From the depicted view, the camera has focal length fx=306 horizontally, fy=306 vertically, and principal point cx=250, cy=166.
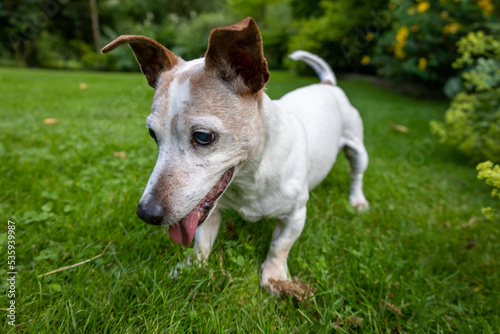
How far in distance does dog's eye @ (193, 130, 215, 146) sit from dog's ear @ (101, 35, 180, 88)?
0.54 metres

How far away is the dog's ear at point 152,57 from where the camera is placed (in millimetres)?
1570

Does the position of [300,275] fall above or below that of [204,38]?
above

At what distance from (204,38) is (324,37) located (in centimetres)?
1019

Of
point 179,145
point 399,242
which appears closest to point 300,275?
point 399,242

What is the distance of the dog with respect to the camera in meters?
1.34

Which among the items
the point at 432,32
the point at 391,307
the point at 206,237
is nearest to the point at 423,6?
the point at 432,32

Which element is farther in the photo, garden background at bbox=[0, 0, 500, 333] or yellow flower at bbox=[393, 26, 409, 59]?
yellow flower at bbox=[393, 26, 409, 59]

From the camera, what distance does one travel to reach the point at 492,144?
3.50 meters

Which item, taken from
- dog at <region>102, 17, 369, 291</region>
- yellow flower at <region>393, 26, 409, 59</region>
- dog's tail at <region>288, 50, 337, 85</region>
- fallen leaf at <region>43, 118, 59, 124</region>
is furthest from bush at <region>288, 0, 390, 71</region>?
dog at <region>102, 17, 369, 291</region>

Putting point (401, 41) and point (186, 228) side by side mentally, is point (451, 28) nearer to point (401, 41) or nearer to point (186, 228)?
point (401, 41)

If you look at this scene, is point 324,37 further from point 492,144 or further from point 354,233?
point 354,233

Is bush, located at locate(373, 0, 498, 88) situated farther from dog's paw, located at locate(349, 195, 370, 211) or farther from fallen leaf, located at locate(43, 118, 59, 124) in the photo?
fallen leaf, located at locate(43, 118, 59, 124)

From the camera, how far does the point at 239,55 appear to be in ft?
4.64

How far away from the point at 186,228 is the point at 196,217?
0.07 meters
